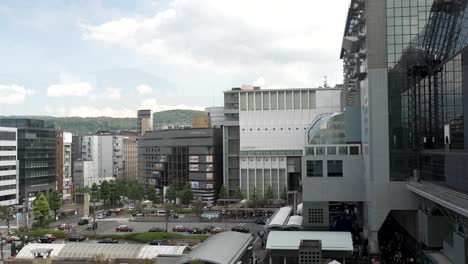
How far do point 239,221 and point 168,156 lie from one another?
3227cm

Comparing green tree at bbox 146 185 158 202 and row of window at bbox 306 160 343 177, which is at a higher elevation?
row of window at bbox 306 160 343 177

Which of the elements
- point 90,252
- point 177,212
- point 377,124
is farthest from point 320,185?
point 177,212

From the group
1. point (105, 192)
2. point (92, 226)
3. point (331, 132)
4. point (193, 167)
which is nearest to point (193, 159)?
point (193, 167)

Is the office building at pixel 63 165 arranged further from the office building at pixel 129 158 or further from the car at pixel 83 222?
the office building at pixel 129 158

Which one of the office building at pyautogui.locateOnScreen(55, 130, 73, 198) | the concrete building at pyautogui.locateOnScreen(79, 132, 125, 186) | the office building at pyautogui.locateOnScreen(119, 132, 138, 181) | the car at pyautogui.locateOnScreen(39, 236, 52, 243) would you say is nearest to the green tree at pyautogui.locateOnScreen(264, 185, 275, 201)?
the car at pyautogui.locateOnScreen(39, 236, 52, 243)

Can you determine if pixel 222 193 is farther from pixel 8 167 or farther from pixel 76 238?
pixel 76 238

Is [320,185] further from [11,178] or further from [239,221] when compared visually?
[11,178]

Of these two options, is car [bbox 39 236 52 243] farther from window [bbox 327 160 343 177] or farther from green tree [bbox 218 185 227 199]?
green tree [bbox 218 185 227 199]

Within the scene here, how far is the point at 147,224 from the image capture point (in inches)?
2345

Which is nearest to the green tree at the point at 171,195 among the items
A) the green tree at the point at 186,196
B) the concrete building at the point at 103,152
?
the green tree at the point at 186,196

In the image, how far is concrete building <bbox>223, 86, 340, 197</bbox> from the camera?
263 feet

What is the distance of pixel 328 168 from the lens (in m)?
38.9

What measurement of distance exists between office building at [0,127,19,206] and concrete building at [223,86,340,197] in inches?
1275

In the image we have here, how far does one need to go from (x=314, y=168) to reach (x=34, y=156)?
192ft
